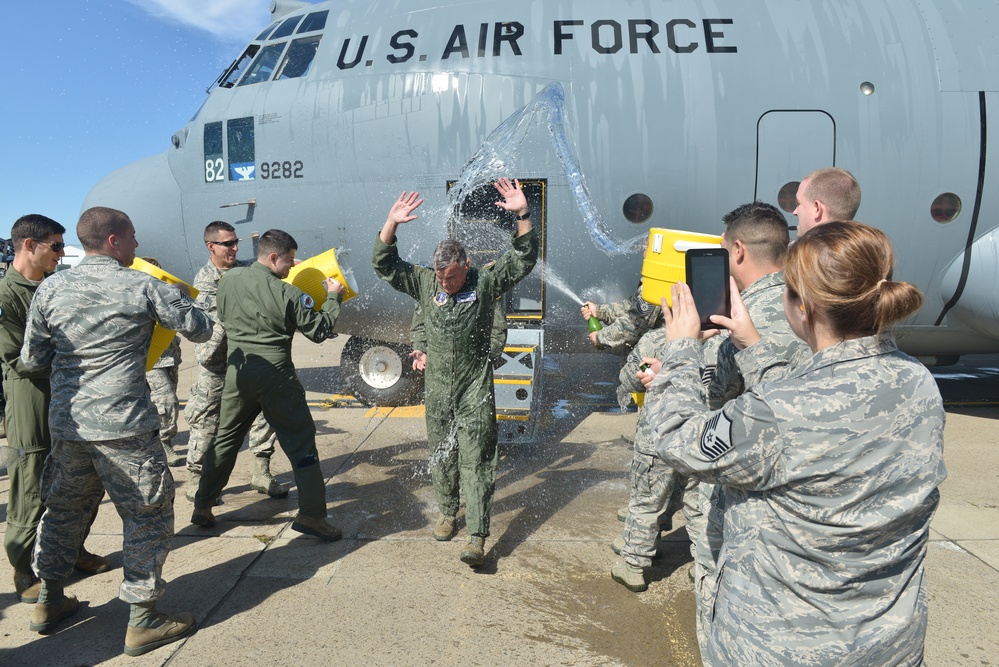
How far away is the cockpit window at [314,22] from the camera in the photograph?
23.7 ft

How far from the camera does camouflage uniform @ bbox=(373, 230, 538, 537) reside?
4.06 m

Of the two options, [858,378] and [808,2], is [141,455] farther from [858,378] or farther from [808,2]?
[808,2]

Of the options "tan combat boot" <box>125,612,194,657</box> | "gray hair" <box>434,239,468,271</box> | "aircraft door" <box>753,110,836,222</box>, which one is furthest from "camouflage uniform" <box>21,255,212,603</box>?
"aircraft door" <box>753,110,836,222</box>

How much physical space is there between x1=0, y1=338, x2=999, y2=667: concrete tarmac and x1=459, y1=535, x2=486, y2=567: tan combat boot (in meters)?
0.09

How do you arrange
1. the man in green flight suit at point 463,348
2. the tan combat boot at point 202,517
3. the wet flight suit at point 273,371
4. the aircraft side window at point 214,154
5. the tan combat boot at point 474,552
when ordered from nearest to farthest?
the tan combat boot at point 474,552
the man in green flight suit at point 463,348
the wet flight suit at point 273,371
the tan combat boot at point 202,517
the aircraft side window at point 214,154

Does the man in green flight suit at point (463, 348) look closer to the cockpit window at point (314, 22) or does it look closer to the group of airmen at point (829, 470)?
the group of airmen at point (829, 470)

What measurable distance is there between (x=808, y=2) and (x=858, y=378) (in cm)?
665

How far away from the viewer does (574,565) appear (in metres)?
4.05

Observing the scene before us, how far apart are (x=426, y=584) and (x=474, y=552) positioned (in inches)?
13.2

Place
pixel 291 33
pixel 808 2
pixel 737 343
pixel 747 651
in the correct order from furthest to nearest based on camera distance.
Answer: pixel 291 33, pixel 808 2, pixel 737 343, pixel 747 651

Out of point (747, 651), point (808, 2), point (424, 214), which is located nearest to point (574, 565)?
point (747, 651)

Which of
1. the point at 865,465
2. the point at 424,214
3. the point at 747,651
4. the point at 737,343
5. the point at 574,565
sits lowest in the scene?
the point at 574,565

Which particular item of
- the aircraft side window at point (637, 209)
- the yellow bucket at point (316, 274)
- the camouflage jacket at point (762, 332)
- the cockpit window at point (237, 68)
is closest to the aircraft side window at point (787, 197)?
the aircraft side window at point (637, 209)

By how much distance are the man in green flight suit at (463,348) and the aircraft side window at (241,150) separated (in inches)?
152
